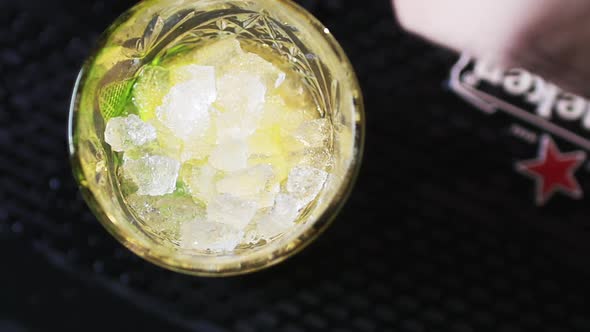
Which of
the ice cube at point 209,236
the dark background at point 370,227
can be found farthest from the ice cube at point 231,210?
the dark background at point 370,227

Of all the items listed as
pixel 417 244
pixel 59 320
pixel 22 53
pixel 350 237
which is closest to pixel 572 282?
pixel 417 244

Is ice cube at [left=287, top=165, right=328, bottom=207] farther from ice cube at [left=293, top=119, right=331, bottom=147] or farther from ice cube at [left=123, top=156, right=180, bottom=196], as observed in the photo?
ice cube at [left=123, top=156, right=180, bottom=196]

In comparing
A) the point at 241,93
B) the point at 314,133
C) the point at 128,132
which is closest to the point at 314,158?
the point at 314,133

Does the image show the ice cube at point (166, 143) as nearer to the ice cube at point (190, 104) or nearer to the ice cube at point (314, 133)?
the ice cube at point (190, 104)

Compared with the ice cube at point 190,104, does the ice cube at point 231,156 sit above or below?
below

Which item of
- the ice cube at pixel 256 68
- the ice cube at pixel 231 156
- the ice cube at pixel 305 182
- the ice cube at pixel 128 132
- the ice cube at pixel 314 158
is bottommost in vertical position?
the ice cube at pixel 305 182

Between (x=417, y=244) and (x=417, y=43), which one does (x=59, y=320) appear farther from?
(x=417, y=43)
